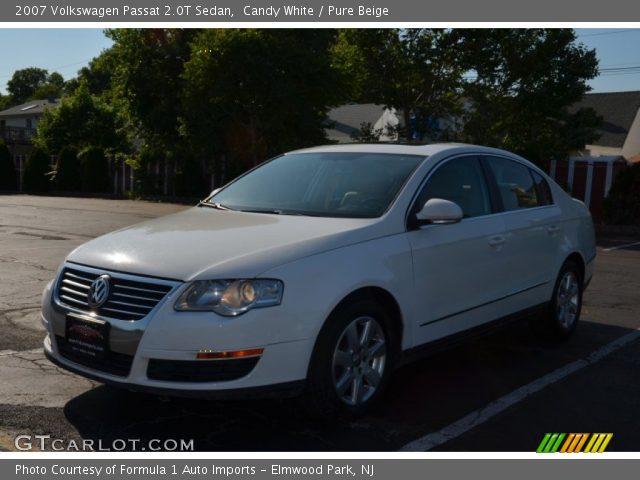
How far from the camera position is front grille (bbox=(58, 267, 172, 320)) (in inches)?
159

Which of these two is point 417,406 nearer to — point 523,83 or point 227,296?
point 227,296

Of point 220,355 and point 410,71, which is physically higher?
point 410,71

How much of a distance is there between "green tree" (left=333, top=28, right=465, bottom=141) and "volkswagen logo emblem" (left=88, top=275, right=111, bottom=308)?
870 inches

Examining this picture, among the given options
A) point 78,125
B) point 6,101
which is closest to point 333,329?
point 78,125

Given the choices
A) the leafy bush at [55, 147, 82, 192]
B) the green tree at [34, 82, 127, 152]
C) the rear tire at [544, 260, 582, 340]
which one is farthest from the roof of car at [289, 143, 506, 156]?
the green tree at [34, 82, 127, 152]

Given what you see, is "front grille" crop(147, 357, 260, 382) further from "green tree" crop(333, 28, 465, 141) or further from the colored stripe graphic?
"green tree" crop(333, 28, 465, 141)

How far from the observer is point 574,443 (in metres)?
4.31

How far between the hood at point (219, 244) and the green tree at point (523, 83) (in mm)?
20620

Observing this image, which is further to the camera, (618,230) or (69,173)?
(69,173)

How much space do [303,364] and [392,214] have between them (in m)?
1.24

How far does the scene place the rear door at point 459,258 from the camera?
4.93 meters

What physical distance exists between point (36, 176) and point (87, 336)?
3470cm

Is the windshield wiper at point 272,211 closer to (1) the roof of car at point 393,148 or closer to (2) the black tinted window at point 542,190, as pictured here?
(1) the roof of car at point 393,148

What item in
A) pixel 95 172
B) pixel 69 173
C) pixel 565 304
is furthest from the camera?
pixel 69 173
